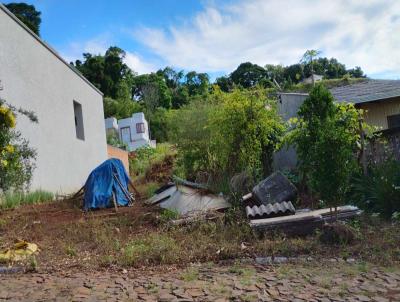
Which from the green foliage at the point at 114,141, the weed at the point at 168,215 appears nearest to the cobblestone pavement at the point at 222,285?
the weed at the point at 168,215

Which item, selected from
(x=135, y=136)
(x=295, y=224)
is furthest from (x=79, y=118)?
(x=135, y=136)

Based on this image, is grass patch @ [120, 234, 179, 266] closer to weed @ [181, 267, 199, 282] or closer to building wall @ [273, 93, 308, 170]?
weed @ [181, 267, 199, 282]

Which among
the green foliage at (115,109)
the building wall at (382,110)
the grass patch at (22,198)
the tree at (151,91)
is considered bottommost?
the grass patch at (22,198)

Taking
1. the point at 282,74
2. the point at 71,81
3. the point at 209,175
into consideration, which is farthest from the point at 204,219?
the point at 282,74

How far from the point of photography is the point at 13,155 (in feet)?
28.9

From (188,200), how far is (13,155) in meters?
4.08

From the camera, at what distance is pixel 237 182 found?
8844 mm

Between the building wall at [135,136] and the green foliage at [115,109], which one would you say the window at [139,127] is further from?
the green foliage at [115,109]

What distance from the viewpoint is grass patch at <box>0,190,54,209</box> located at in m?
8.77

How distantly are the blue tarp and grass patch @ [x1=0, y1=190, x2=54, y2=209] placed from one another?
4.87 feet

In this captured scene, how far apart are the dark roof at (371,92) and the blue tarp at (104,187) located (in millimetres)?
8009

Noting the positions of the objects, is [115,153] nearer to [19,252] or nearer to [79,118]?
[79,118]

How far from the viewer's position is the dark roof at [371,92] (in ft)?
42.8

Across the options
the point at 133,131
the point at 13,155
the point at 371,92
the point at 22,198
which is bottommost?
the point at 22,198
